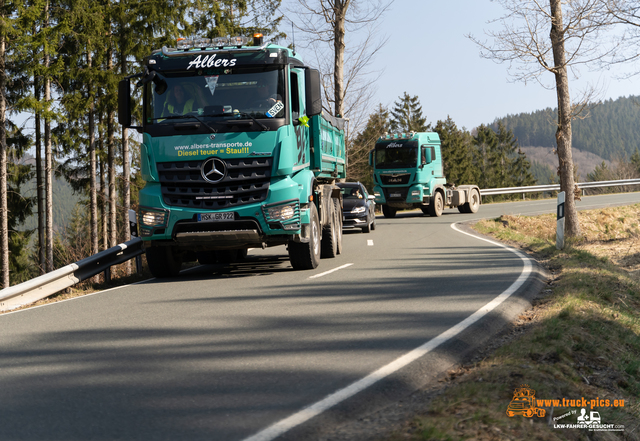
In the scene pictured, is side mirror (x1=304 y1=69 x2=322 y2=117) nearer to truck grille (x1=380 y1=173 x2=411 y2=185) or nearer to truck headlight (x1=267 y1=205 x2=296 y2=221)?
truck headlight (x1=267 y1=205 x2=296 y2=221)

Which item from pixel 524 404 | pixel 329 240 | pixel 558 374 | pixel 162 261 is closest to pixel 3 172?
pixel 162 261

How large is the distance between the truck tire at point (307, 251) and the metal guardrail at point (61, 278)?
A: 3225 millimetres

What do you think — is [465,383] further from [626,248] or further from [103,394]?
[626,248]

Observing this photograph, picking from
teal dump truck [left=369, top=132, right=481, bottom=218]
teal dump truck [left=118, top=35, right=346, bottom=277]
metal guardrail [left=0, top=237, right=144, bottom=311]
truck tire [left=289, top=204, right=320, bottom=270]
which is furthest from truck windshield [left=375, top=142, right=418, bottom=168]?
teal dump truck [left=118, top=35, right=346, bottom=277]

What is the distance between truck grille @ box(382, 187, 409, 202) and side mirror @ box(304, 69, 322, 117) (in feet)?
59.3

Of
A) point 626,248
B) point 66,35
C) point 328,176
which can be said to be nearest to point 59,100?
point 66,35

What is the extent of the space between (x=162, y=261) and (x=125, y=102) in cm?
280

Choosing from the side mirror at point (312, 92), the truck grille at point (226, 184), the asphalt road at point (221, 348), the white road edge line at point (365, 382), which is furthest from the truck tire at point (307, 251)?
the white road edge line at point (365, 382)

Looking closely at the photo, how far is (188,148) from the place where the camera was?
31.7 feet

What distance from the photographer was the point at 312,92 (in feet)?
33.7

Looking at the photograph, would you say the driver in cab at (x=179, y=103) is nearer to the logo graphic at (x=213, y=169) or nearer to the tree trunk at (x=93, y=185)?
the logo graphic at (x=213, y=169)

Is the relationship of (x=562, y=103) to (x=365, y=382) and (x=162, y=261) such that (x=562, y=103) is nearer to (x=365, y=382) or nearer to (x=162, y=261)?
(x=162, y=261)

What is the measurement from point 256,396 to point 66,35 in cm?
2508

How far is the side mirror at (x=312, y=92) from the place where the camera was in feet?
33.6
